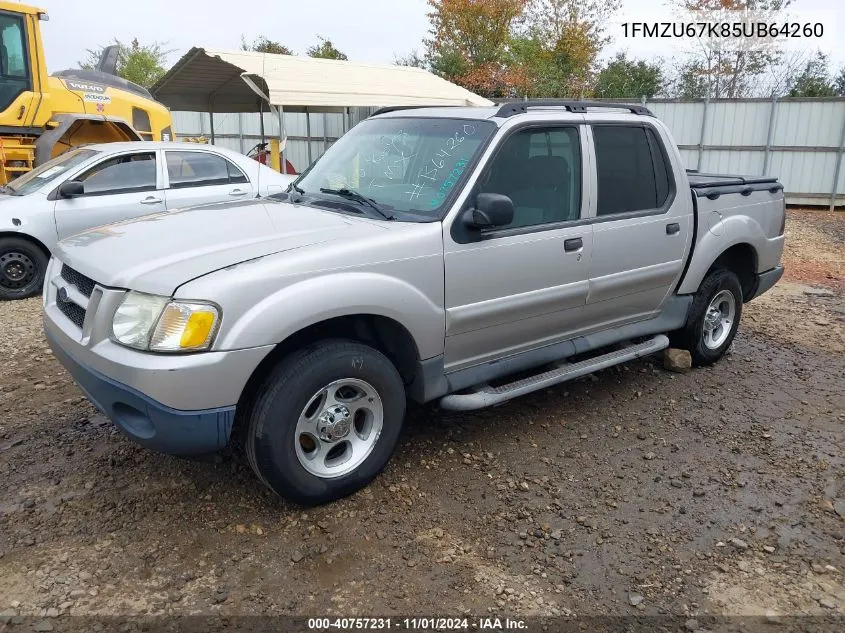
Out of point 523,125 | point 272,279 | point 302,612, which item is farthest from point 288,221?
point 302,612

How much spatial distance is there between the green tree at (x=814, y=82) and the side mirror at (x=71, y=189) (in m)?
24.4

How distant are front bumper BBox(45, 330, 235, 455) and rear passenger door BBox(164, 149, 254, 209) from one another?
4928 mm

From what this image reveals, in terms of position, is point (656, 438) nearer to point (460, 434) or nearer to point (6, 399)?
point (460, 434)

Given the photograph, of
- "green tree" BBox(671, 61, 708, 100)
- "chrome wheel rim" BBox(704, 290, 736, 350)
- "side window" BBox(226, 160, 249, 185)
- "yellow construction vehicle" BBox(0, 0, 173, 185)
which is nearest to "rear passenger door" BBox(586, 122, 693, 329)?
"chrome wheel rim" BBox(704, 290, 736, 350)

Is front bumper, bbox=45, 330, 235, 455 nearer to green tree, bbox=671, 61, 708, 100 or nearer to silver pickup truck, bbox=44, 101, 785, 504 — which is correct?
silver pickup truck, bbox=44, 101, 785, 504

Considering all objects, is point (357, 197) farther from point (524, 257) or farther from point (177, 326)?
point (177, 326)

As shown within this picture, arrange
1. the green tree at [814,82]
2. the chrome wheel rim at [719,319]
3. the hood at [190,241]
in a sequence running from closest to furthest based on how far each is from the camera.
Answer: the hood at [190,241]
the chrome wheel rim at [719,319]
the green tree at [814,82]

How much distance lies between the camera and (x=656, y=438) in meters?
4.29

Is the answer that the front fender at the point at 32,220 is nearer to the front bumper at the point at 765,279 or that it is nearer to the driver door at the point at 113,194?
the driver door at the point at 113,194

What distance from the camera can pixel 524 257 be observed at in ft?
12.5

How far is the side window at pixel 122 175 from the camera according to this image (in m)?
7.39

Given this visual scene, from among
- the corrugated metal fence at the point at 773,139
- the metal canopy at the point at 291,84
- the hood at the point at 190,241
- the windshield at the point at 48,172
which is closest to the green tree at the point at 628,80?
the corrugated metal fence at the point at 773,139

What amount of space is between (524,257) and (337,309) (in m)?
1.21

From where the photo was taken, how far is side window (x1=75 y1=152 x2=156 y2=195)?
24.2 ft
